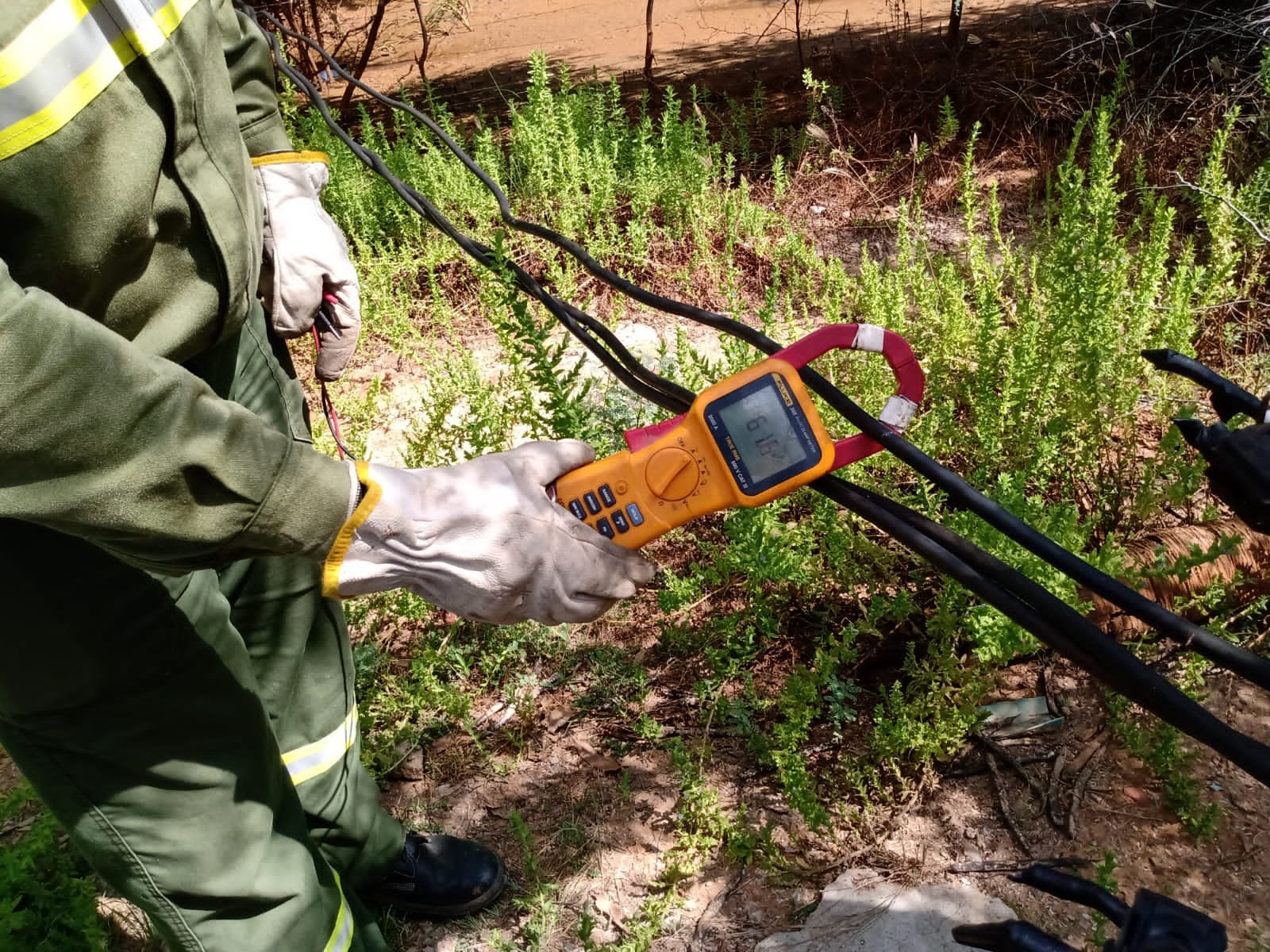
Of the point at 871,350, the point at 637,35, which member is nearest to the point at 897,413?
the point at 871,350

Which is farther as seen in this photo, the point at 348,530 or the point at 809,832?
the point at 809,832

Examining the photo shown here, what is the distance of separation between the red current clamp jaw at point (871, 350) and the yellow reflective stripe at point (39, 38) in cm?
101

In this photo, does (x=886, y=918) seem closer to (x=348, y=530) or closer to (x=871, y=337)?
(x=871, y=337)

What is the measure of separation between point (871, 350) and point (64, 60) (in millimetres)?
1117

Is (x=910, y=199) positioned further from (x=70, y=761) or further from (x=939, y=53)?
(x=70, y=761)

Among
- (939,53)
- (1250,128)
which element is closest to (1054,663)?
Answer: (1250,128)

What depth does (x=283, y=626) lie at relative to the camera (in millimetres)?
1716

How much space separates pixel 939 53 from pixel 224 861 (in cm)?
571

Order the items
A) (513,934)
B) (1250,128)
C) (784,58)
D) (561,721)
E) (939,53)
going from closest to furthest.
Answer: (513,934), (561,721), (1250,128), (939,53), (784,58)

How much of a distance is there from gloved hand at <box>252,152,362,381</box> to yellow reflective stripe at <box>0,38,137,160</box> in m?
0.64

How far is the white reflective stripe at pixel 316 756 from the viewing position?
1.80 m

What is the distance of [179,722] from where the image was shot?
1385 millimetres

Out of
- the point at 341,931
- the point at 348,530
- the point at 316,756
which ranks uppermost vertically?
the point at 348,530

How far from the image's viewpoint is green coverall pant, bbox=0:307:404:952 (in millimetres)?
1270
